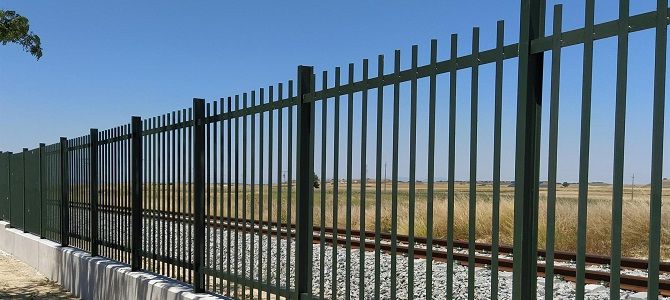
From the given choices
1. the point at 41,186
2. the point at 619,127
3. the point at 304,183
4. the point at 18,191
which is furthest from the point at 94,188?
the point at 619,127

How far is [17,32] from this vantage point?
53.6 feet

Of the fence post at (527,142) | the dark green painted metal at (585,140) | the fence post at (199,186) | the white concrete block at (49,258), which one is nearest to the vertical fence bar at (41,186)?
the white concrete block at (49,258)

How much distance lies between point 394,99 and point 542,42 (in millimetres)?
1195

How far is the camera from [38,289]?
11.3 m

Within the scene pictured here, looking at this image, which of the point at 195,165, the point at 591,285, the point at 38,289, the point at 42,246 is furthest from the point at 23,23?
the point at 591,285

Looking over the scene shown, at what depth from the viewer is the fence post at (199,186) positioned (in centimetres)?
716

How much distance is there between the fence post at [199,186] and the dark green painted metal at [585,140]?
462 cm

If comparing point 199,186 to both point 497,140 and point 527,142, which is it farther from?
point 527,142

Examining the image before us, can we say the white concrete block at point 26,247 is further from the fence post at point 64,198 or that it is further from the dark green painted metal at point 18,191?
the fence post at point 64,198

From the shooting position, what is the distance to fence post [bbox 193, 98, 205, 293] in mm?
7164

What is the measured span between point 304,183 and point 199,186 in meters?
2.11

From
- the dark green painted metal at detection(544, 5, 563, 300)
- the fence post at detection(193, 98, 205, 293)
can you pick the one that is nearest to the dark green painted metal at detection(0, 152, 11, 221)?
the fence post at detection(193, 98, 205, 293)

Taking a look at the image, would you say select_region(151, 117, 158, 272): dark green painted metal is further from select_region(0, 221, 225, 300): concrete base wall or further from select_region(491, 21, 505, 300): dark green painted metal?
select_region(491, 21, 505, 300): dark green painted metal

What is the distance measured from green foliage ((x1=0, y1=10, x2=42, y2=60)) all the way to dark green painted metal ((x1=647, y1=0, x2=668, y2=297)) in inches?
636
